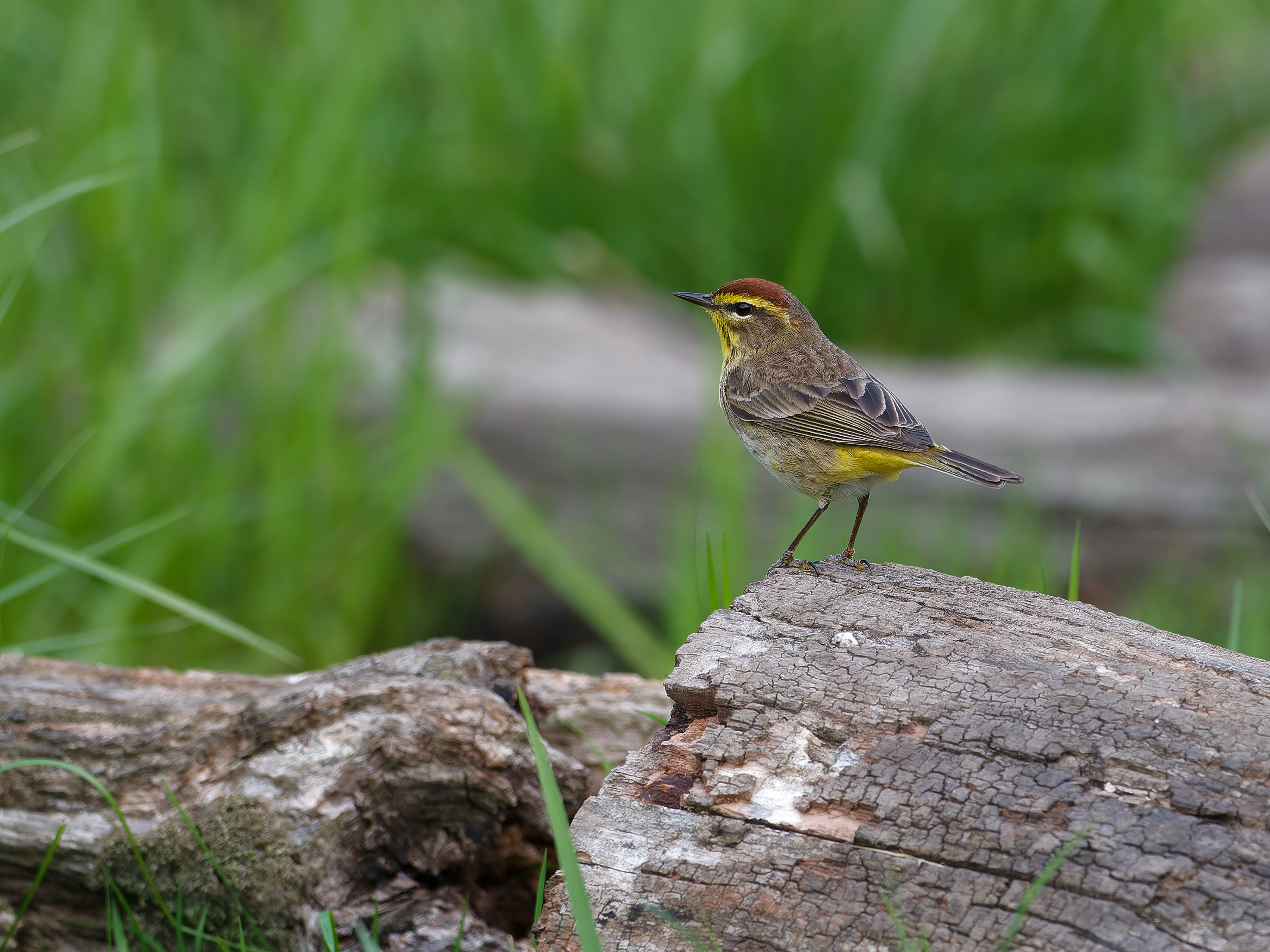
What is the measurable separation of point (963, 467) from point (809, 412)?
518 mm

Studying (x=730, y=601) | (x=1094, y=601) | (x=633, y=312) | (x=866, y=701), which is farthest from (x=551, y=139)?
(x=866, y=701)

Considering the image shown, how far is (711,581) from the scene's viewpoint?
3.02 metres

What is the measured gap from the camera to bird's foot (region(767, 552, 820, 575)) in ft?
10.5

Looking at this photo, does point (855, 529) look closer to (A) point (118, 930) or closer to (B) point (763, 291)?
(B) point (763, 291)

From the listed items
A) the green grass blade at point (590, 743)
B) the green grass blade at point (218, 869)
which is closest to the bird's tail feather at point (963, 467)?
the green grass blade at point (590, 743)

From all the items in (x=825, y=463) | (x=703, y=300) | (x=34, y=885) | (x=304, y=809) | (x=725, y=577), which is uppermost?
(x=703, y=300)

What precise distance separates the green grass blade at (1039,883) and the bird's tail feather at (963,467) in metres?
1.43

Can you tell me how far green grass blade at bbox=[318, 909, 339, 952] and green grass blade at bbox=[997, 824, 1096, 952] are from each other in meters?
1.17

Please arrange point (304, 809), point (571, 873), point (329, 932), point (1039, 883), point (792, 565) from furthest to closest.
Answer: point (792, 565), point (304, 809), point (329, 932), point (1039, 883), point (571, 873)

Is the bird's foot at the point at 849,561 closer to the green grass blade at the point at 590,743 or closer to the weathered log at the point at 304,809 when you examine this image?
the green grass blade at the point at 590,743

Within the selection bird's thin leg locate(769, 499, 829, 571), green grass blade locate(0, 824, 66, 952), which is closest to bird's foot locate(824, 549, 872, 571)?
bird's thin leg locate(769, 499, 829, 571)

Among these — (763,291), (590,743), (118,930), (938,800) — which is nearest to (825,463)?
(763,291)

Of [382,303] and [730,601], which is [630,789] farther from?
[382,303]

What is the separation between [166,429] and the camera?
5133 millimetres
